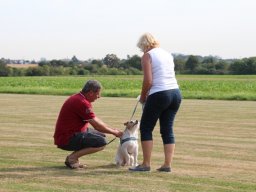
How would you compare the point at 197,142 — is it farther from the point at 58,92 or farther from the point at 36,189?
the point at 58,92

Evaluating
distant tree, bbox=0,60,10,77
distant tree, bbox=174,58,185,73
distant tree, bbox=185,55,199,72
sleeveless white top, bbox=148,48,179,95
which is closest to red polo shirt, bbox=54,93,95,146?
sleeveless white top, bbox=148,48,179,95

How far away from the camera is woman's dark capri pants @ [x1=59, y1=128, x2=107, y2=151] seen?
830cm

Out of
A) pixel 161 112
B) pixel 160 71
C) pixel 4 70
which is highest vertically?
pixel 160 71

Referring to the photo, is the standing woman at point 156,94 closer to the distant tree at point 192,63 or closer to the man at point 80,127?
the man at point 80,127

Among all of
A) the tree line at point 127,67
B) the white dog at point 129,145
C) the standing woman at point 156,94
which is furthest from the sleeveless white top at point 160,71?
the tree line at point 127,67

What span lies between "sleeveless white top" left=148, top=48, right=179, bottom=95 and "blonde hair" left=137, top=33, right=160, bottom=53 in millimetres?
71

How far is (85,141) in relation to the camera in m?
8.31

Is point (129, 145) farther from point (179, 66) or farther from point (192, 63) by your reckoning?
point (192, 63)

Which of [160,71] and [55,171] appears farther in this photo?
[55,171]

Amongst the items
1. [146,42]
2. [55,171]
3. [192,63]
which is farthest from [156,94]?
[192,63]

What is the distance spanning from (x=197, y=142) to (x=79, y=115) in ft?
13.1

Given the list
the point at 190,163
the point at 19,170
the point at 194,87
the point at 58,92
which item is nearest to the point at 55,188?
the point at 19,170

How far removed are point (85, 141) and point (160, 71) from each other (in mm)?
1502

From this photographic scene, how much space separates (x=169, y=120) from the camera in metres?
8.14
